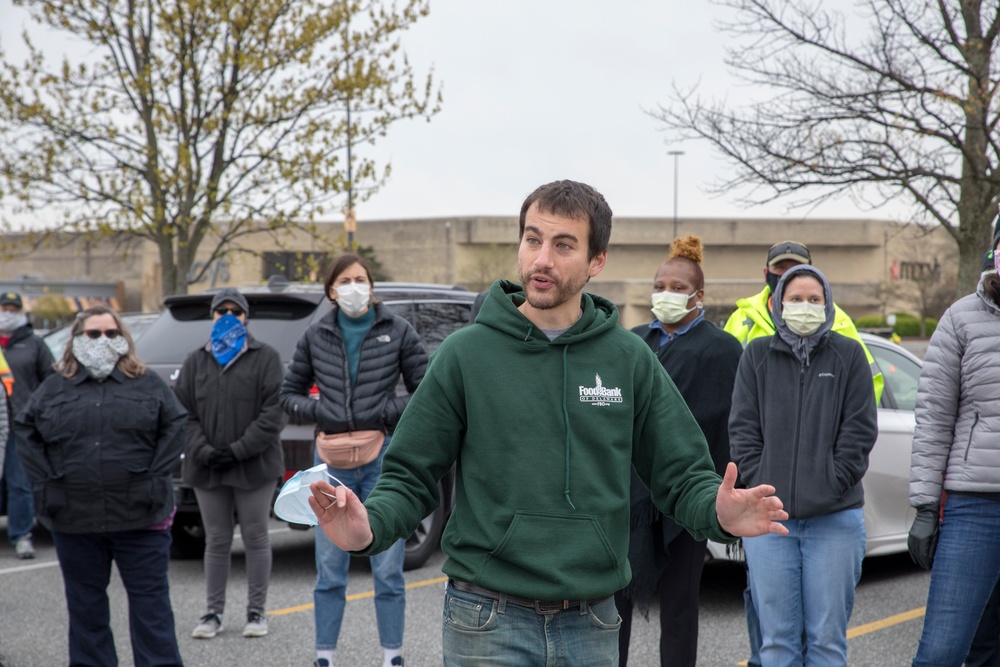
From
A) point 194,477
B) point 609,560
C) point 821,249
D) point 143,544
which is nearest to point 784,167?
point 194,477

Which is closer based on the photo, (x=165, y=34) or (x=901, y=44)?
(x=901, y=44)

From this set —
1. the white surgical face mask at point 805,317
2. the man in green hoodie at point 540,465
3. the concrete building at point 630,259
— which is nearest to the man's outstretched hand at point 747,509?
the man in green hoodie at point 540,465

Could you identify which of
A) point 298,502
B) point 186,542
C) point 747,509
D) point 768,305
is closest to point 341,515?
point 298,502

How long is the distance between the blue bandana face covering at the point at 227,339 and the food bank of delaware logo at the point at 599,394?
14.3 feet

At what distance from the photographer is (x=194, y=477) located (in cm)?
682

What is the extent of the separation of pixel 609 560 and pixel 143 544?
10.5ft

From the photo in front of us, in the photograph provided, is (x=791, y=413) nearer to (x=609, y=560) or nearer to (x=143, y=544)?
(x=609, y=560)

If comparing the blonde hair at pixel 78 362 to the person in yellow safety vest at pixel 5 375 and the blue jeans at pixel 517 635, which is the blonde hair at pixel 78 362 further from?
the blue jeans at pixel 517 635

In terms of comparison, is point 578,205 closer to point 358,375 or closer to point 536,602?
point 536,602

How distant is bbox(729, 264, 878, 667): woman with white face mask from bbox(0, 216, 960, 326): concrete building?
2050 inches

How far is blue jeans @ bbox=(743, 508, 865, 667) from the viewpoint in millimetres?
4641

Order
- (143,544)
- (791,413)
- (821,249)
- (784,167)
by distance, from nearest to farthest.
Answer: (791,413) → (143,544) → (784,167) → (821,249)

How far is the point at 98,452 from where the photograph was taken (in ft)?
17.9

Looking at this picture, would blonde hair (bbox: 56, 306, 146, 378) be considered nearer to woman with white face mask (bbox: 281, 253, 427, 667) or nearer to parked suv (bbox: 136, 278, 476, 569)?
woman with white face mask (bbox: 281, 253, 427, 667)
